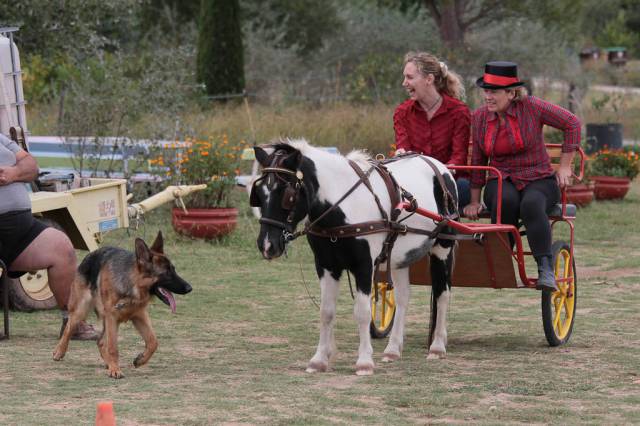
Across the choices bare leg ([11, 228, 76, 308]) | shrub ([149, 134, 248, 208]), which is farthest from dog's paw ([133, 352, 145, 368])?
shrub ([149, 134, 248, 208])

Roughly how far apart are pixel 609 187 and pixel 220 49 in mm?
10062

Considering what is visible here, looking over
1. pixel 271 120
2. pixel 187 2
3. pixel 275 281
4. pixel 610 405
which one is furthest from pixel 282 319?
pixel 187 2

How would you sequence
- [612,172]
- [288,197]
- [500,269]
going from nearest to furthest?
[288,197], [500,269], [612,172]

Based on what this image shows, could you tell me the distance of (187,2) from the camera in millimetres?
32406

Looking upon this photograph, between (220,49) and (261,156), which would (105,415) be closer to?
(261,156)

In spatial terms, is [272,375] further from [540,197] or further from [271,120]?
[271,120]

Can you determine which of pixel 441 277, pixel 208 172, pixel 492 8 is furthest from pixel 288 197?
pixel 492 8

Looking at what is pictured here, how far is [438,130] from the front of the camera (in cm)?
846

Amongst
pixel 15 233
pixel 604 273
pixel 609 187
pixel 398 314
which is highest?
pixel 15 233

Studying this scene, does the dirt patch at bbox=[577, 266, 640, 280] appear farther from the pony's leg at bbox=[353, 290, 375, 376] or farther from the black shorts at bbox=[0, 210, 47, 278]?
the black shorts at bbox=[0, 210, 47, 278]

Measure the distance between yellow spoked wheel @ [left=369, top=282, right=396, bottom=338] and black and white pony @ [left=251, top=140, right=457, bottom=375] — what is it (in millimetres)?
870

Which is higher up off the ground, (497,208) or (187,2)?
(187,2)

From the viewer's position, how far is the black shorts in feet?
26.4

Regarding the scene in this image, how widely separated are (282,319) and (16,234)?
8.06ft
